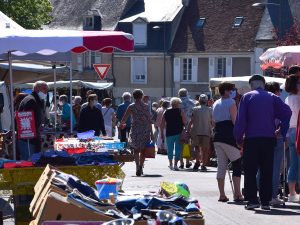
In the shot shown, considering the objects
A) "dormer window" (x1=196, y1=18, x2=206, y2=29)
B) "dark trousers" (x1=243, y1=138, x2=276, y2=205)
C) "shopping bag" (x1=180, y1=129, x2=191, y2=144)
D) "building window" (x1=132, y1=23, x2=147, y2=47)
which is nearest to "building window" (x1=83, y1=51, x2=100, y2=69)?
"building window" (x1=132, y1=23, x2=147, y2=47)

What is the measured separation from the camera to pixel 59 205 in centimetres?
938

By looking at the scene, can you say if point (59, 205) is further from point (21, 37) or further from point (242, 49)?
point (242, 49)

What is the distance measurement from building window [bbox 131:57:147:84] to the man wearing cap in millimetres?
53344

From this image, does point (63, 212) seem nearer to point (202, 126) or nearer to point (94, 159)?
point (94, 159)

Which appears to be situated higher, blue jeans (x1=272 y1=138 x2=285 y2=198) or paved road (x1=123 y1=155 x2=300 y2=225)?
blue jeans (x1=272 y1=138 x2=285 y2=198)

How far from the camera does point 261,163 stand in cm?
1459

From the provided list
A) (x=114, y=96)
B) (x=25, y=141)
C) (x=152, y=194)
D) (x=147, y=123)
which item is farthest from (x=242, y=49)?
(x=152, y=194)

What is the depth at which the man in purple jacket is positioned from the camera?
14445 mm

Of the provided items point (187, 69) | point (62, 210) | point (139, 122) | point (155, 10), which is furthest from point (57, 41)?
point (155, 10)

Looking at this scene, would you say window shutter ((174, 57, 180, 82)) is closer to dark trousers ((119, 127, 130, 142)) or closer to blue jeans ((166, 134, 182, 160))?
dark trousers ((119, 127, 130, 142))

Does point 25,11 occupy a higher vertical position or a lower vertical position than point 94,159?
higher

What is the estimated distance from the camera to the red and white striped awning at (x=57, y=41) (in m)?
12.5

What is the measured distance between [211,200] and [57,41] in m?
4.63

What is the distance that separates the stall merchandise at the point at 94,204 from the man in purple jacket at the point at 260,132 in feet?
13.5
